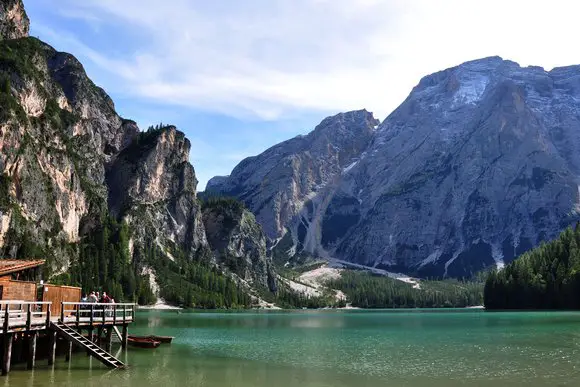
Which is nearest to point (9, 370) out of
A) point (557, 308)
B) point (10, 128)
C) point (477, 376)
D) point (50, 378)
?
point (50, 378)

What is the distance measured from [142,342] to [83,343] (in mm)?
16932

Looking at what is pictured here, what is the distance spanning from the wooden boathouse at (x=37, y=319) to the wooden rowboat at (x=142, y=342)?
317 cm

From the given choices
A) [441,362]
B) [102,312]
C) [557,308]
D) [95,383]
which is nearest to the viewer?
[95,383]

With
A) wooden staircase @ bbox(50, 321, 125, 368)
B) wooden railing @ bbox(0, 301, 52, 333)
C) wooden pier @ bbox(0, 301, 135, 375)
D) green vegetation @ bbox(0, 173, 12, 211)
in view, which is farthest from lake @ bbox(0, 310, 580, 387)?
green vegetation @ bbox(0, 173, 12, 211)

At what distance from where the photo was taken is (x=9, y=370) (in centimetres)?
3934

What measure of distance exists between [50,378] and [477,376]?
1228 inches

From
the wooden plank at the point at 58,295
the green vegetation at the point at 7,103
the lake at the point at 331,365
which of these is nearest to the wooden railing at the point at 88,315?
the wooden plank at the point at 58,295

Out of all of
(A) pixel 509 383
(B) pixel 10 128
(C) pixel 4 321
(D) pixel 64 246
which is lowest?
(A) pixel 509 383

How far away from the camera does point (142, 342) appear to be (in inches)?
2320

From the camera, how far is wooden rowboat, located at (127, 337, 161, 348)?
58669 mm

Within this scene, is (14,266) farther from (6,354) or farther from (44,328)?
(6,354)

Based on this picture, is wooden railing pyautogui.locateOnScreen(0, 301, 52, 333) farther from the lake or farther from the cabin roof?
the lake

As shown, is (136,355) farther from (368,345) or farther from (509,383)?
(509,383)

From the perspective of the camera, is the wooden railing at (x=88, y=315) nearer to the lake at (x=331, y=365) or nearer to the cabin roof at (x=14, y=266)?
the lake at (x=331, y=365)
